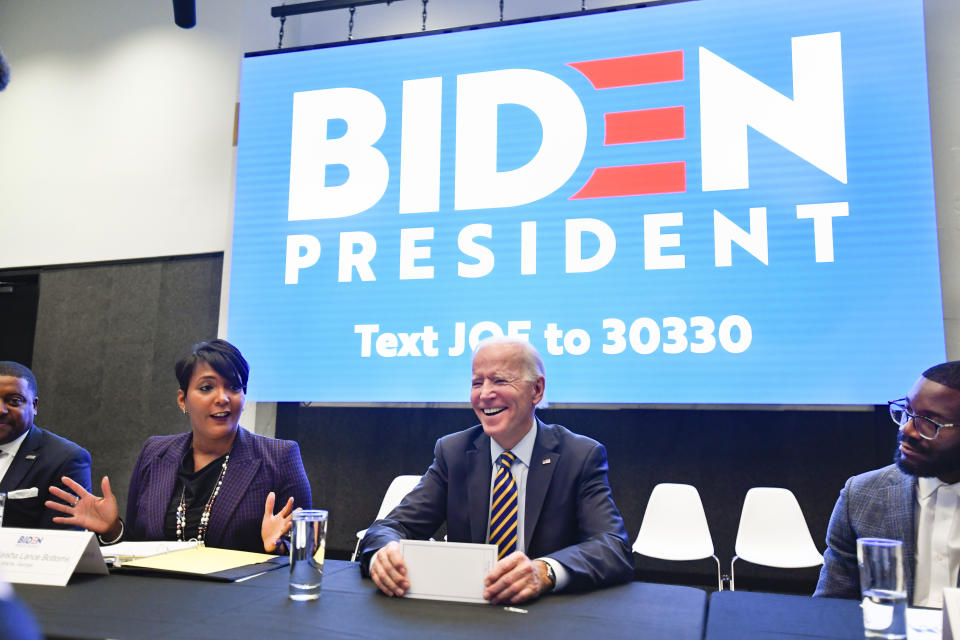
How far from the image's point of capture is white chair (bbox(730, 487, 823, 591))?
3490 millimetres

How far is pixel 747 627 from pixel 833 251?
9.28ft

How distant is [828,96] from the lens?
3.79 m

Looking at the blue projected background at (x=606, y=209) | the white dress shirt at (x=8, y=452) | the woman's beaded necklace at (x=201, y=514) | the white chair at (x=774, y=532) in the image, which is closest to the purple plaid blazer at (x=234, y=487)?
the woman's beaded necklace at (x=201, y=514)

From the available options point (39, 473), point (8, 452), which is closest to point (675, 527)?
point (39, 473)

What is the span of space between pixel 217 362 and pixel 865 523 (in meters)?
1.97

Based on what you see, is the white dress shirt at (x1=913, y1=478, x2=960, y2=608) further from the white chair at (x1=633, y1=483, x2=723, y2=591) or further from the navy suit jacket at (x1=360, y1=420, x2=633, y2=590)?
the white chair at (x1=633, y1=483, x2=723, y2=591)

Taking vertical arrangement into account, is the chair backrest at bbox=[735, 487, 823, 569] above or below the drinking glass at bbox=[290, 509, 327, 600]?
below

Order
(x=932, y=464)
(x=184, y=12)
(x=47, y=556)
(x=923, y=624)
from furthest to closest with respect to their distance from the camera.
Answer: (x=184, y=12) → (x=932, y=464) → (x=47, y=556) → (x=923, y=624)

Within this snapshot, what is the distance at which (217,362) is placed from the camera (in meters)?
2.45

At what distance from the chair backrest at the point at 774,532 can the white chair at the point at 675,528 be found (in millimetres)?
180

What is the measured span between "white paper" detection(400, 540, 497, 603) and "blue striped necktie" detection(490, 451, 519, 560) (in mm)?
555

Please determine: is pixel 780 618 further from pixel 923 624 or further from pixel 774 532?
pixel 774 532

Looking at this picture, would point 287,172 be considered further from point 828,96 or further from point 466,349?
point 828,96

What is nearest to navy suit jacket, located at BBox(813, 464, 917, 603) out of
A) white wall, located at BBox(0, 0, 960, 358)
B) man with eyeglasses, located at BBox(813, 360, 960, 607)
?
man with eyeglasses, located at BBox(813, 360, 960, 607)
